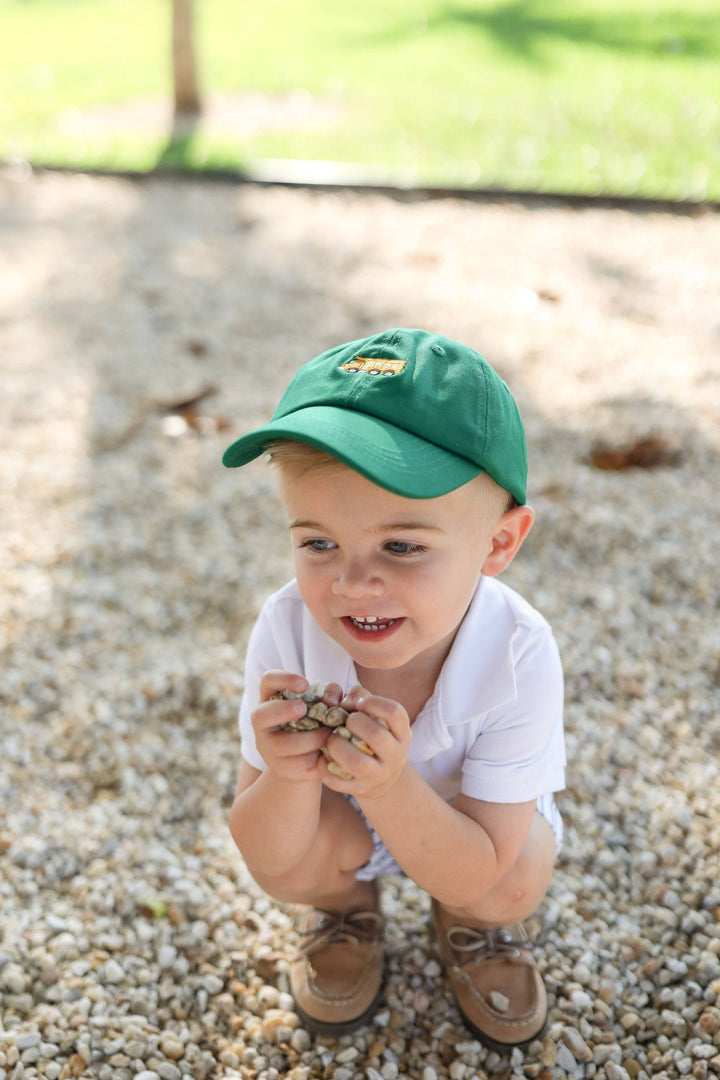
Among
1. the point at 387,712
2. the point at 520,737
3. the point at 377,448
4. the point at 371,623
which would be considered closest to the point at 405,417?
the point at 377,448

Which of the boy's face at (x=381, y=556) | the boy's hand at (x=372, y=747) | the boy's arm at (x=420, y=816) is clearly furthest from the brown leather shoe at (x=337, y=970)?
the boy's face at (x=381, y=556)

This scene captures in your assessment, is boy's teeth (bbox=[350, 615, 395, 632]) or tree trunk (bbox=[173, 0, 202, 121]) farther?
tree trunk (bbox=[173, 0, 202, 121])

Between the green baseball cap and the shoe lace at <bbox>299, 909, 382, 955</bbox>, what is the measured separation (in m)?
0.95

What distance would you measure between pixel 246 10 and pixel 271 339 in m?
10.3

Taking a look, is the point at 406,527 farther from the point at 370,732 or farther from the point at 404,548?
the point at 370,732

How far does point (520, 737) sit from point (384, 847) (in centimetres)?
40

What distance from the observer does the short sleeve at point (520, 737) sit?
62.4 inches

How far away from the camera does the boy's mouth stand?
56.9 inches

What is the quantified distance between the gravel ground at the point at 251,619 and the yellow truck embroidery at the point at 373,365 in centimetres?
120

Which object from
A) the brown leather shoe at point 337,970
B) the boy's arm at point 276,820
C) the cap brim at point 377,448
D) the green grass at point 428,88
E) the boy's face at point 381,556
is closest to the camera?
the cap brim at point 377,448

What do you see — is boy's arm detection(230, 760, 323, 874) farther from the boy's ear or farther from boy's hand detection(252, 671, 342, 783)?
the boy's ear

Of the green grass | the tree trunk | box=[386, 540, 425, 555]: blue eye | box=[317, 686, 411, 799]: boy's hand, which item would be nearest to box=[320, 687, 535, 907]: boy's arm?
box=[317, 686, 411, 799]: boy's hand

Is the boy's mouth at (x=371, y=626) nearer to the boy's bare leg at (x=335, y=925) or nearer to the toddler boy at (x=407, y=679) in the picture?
the toddler boy at (x=407, y=679)

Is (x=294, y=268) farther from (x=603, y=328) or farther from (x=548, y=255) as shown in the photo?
(x=603, y=328)
